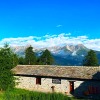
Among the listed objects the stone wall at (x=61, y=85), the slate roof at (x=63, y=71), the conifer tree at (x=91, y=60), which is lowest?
the stone wall at (x=61, y=85)

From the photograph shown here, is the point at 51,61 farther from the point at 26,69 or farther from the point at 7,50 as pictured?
the point at 7,50

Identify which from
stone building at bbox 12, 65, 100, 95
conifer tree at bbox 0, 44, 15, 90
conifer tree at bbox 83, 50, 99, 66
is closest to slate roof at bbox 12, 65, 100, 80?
stone building at bbox 12, 65, 100, 95

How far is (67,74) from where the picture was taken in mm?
41594

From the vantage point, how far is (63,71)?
141 ft

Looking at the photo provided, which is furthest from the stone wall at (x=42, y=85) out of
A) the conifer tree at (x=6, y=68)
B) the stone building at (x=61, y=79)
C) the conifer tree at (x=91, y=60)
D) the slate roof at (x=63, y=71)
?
the conifer tree at (x=91, y=60)

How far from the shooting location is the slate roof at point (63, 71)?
40.0 meters

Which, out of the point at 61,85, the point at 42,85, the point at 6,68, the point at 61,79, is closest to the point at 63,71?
the point at 61,79

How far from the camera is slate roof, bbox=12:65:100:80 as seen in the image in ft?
131

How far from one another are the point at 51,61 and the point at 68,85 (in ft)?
179

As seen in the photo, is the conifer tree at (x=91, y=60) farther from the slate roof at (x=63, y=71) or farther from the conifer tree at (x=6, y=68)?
the conifer tree at (x=6, y=68)

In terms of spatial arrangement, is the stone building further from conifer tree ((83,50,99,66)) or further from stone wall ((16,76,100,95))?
conifer tree ((83,50,99,66))

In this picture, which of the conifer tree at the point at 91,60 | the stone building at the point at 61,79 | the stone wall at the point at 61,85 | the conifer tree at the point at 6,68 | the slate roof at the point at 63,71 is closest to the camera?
the stone wall at the point at 61,85

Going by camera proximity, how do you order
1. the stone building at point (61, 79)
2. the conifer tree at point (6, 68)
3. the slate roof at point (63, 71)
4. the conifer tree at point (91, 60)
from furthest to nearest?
the conifer tree at point (91, 60) → the conifer tree at point (6, 68) → the slate roof at point (63, 71) → the stone building at point (61, 79)

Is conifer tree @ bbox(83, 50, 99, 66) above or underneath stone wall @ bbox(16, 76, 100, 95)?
above
